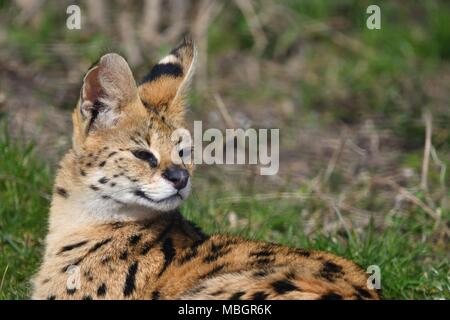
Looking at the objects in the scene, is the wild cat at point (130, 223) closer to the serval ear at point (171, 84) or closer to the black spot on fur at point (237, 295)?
the serval ear at point (171, 84)

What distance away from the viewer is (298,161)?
8391mm

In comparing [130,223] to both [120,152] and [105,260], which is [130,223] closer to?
[105,260]

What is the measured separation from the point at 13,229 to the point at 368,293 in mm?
2685

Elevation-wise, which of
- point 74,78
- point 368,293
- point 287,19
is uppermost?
point 287,19

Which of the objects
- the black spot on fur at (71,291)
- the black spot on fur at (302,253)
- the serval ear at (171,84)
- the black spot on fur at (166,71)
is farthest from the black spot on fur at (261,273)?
the black spot on fur at (166,71)

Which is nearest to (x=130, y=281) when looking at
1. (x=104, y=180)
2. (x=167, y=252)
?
(x=167, y=252)

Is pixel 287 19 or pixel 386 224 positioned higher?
pixel 287 19

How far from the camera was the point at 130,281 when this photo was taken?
16.0 ft

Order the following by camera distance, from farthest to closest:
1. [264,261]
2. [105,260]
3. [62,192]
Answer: [62,192], [105,260], [264,261]

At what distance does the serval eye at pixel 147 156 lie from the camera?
16.3 feet

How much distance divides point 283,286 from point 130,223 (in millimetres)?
1152

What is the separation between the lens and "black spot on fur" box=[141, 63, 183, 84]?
5.58 meters

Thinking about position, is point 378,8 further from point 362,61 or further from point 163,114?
point 163,114

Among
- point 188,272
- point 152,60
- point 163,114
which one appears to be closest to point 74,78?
point 152,60
